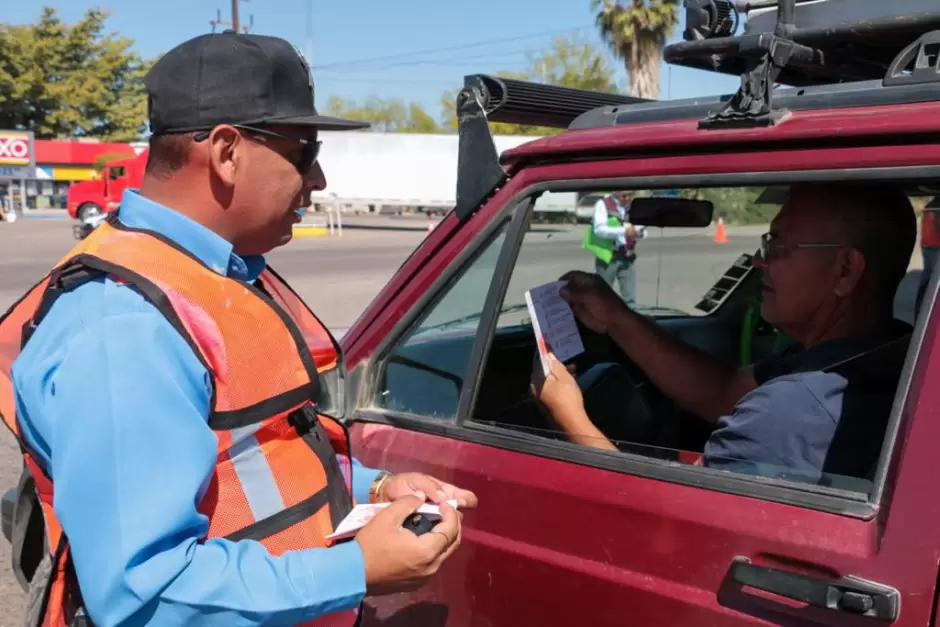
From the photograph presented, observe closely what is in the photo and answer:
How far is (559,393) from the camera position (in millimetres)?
2100

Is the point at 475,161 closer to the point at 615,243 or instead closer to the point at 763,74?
the point at 763,74

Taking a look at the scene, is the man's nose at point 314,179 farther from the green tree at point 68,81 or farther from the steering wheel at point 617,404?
the green tree at point 68,81

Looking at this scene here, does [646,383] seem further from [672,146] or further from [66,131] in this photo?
[66,131]

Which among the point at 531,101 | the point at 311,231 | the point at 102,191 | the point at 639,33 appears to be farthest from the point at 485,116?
the point at 102,191

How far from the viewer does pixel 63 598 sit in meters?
1.32

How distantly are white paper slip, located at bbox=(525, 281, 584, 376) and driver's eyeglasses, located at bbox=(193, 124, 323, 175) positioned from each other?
2.72 feet

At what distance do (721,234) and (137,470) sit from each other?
2.08m

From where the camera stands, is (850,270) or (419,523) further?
(850,270)

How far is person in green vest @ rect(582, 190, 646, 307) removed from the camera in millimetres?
2706

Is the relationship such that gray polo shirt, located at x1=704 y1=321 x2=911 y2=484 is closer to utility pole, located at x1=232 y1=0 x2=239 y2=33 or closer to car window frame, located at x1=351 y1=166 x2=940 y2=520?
car window frame, located at x1=351 y1=166 x2=940 y2=520

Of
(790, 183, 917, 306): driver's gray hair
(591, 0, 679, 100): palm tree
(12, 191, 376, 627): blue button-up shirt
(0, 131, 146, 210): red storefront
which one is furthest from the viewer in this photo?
(0, 131, 146, 210): red storefront

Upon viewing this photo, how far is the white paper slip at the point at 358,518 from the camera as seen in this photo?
4.59ft

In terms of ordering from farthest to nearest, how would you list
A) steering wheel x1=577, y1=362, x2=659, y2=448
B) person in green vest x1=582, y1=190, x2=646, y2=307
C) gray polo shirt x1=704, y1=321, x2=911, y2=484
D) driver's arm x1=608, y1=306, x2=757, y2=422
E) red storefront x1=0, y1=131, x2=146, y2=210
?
red storefront x1=0, y1=131, x2=146, y2=210 < person in green vest x1=582, y1=190, x2=646, y2=307 < driver's arm x1=608, y1=306, x2=757, y2=422 < steering wheel x1=577, y1=362, x2=659, y2=448 < gray polo shirt x1=704, y1=321, x2=911, y2=484

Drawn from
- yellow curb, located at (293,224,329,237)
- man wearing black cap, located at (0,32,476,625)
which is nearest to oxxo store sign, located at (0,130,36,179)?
yellow curb, located at (293,224,329,237)
